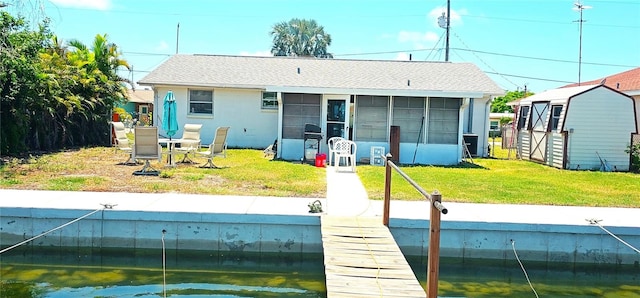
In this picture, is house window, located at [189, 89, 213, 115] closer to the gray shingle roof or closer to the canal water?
the gray shingle roof

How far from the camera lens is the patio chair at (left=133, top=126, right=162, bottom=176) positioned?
12227 millimetres

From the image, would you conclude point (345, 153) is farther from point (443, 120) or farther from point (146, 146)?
point (146, 146)

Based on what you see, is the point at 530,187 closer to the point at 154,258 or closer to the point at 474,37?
the point at 154,258

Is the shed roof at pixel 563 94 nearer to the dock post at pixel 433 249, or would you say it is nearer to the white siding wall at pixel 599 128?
the white siding wall at pixel 599 128

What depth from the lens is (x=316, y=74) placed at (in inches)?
836

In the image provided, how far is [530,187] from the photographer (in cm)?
1183

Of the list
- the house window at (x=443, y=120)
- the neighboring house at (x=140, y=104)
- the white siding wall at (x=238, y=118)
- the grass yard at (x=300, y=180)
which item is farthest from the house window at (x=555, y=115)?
the neighboring house at (x=140, y=104)

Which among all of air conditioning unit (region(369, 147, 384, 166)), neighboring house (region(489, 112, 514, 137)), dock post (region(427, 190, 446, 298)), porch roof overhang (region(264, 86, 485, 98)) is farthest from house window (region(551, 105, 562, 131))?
neighboring house (region(489, 112, 514, 137))

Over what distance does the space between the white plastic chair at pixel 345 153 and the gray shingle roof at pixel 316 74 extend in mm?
3752

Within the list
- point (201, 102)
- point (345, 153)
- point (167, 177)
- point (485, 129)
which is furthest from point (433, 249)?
point (201, 102)

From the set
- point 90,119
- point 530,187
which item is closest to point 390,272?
point 530,187

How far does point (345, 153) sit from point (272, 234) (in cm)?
709

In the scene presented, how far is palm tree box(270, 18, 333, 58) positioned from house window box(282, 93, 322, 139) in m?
31.3

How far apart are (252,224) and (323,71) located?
1454cm
